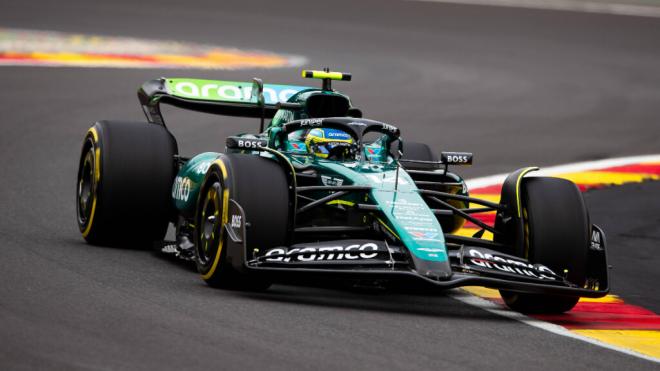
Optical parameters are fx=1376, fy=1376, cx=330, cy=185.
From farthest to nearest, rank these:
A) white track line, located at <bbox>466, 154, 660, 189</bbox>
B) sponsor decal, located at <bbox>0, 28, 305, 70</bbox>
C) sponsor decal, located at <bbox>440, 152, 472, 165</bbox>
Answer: sponsor decal, located at <bbox>0, 28, 305, 70</bbox> < white track line, located at <bbox>466, 154, 660, 189</bbox> < sponsor decal, located at <bbox>440, 152, 472, 165</bbox>

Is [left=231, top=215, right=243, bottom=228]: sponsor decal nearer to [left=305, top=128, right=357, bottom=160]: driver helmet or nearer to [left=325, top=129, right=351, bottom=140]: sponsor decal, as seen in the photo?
[left=305, top=128, right=357, bottom=160]: driver helmet

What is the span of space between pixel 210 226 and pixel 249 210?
2.51ft

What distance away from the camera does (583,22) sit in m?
36.4

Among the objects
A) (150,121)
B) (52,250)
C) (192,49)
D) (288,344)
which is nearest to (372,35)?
(192,49)

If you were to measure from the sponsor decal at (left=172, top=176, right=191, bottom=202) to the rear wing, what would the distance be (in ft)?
4.94

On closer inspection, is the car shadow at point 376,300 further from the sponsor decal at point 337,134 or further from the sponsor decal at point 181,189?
the sponsor decal at point 181,189

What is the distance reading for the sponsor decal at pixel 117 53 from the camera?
24281 mm

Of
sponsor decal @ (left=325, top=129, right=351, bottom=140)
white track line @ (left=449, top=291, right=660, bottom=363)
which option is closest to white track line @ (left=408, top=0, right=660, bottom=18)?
sponsor decal @ (left=325, top=129, right=351, bottom=140)

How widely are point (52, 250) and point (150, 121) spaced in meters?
2.32

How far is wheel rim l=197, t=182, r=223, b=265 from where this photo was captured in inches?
381

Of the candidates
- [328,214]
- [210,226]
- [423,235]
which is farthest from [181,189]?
[423,235]

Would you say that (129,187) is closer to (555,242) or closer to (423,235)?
(423,235)

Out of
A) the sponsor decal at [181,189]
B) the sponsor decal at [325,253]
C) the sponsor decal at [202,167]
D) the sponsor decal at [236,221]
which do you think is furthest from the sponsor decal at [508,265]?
the sponsor decal at [181,189]

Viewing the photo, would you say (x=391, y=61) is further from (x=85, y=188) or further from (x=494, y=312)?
(x=494, y=312)
